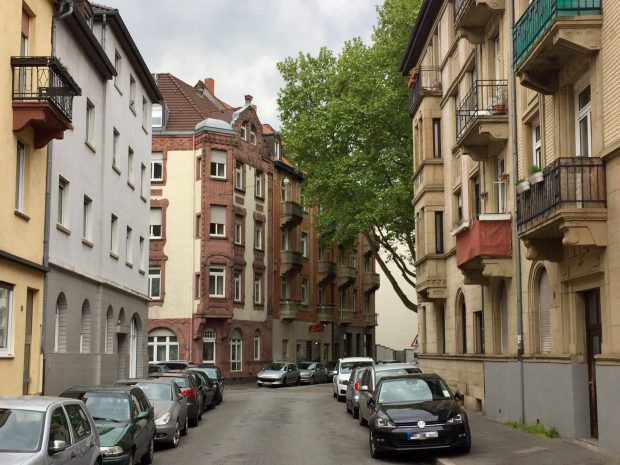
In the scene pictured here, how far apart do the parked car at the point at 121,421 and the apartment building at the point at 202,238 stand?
115 feet

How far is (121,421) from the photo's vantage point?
14.3 m

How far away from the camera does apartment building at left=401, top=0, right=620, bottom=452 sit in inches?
603

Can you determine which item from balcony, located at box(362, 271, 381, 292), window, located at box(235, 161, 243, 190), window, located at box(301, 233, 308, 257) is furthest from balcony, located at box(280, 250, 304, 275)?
balcony, located at box(362, 271, 381, 292)

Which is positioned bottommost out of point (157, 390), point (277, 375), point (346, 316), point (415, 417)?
point (277, 375)

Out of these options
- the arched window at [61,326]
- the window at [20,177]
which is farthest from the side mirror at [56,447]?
the arched window at [61,326]

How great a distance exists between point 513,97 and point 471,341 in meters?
8.82

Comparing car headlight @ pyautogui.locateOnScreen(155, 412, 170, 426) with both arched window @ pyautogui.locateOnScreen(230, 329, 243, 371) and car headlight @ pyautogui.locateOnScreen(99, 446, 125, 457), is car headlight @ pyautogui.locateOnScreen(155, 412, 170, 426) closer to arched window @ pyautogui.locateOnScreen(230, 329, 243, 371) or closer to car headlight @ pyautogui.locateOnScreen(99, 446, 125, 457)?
car headlight @ pyautogui.locateOnScreen(99, 446, 125, 457)

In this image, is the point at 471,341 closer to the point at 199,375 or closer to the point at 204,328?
the point at 199,375

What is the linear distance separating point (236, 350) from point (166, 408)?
35521 millimetres

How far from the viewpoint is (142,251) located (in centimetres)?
3522

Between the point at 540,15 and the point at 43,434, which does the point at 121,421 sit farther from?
the point at 540,15

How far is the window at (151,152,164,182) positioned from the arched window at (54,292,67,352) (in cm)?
2996

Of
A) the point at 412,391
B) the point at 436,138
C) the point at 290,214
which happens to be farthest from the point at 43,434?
the point at 290,214

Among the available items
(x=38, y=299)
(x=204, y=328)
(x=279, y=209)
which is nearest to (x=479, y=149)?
(x=38, y=299)
